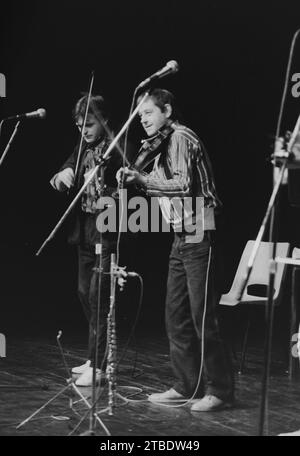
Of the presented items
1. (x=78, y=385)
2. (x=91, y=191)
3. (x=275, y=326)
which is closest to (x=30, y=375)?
(x=78, y=385)

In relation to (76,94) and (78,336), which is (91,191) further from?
(76,94)

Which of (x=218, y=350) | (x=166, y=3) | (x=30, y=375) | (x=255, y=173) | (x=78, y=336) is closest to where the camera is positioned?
(x=218, y=350)

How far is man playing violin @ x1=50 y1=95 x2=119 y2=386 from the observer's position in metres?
4.34

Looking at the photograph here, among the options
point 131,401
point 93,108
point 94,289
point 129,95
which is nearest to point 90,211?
point 94,289

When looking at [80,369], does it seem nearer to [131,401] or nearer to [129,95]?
[131,401]

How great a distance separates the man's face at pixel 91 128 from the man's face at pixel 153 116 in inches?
25.3

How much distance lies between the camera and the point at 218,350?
3732mm

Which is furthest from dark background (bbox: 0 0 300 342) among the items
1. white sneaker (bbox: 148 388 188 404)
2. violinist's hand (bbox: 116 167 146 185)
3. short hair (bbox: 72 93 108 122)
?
violinist's hand (bbox: 116 167 146 185)

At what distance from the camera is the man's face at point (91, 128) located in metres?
4.38

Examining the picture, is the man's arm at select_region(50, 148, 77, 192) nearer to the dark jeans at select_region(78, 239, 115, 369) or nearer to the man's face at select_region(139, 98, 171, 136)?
the dark jeans at select_region(78, 239, 115, 369)

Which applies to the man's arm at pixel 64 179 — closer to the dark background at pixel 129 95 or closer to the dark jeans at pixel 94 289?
the dark jeans at pixel 94 289

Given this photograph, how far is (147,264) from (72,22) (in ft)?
7.66

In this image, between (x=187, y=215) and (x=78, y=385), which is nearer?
(x=187, y=215)

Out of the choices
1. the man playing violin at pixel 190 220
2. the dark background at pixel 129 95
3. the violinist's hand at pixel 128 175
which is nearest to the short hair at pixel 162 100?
the man playing violin at pixel 190 220
